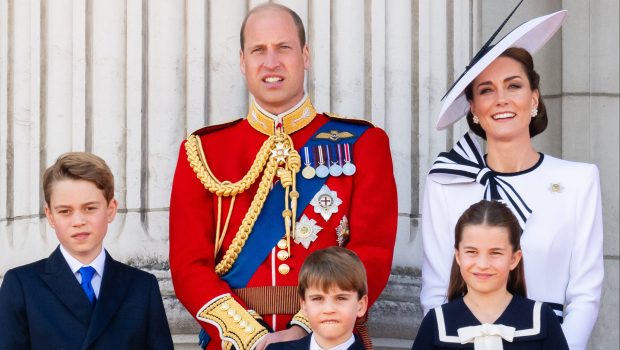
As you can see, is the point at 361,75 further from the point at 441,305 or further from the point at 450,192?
the point at 441,305

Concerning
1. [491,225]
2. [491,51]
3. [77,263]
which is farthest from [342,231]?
[77,263]

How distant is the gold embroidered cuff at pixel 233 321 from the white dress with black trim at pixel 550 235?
26.5 inches

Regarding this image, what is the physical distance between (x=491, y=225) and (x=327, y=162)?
0.76 metres

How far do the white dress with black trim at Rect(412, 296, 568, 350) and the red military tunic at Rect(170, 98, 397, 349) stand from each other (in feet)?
1.14

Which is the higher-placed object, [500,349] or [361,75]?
[361,75]

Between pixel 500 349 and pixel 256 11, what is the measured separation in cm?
159

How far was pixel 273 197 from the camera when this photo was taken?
615 cm

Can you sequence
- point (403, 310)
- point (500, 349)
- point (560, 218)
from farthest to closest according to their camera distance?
1. point (403, 310)
2. point (560, 218)
3. point (500, 349)

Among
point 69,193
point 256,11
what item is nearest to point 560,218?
point 256,11

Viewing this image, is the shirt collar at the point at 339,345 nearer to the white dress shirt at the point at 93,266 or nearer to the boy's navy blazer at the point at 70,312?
the boy's navy blazer at the point at 70,312

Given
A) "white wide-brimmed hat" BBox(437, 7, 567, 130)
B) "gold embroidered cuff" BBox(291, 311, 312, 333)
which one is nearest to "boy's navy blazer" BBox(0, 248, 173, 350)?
"gold embroidered cuff" BBox(291, 311, 312, 333)

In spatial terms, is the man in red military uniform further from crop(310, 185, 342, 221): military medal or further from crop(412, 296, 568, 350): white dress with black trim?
crop(412, 296, 568, 350): white dress with black trim

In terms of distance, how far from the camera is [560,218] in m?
6.02

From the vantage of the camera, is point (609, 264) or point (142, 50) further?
point (609, 264)
